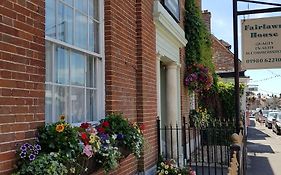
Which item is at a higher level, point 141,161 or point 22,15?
point 22,15

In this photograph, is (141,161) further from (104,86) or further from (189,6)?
(189,6)

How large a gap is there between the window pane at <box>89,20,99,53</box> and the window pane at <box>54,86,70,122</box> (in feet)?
3.37

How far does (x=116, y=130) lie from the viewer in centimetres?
479

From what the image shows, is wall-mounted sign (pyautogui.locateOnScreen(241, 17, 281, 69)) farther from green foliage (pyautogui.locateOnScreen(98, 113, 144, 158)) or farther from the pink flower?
the pink flower

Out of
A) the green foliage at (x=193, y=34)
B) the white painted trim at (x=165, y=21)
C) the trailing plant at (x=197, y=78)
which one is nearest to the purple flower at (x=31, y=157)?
the white painted trim at (x=165, y=21)

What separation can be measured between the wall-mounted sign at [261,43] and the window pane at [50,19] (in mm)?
6190

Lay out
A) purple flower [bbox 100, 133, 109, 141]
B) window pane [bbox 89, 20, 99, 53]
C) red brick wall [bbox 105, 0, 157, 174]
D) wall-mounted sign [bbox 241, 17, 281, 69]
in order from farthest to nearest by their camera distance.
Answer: wall-mounted sign [bbox 241, 17, 281, 69] → red brick wall [bbox 105, 0, 157, 174] → window pane [bbox 89, 20, 99, 53] → purple flower [bbox 100, 133, 109, 141]

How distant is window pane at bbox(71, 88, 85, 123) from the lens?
4516 mm

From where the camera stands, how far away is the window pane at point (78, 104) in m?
4.52

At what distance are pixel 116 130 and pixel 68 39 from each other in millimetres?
1255

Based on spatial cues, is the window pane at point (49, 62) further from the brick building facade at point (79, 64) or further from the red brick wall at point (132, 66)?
the red brick wall at point (132, 66)

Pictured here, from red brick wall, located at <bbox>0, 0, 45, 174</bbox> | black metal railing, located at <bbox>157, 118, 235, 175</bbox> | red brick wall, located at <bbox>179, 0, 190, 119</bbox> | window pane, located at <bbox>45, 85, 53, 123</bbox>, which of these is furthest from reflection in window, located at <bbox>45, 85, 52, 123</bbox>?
red brick wall, located at <bbox>179, 0, 190, 119</bbox>

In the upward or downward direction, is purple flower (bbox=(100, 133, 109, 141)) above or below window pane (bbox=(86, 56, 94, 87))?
below

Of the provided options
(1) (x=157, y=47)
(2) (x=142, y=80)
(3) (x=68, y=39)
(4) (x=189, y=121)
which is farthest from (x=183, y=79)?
(3) (x=68, y=39)
